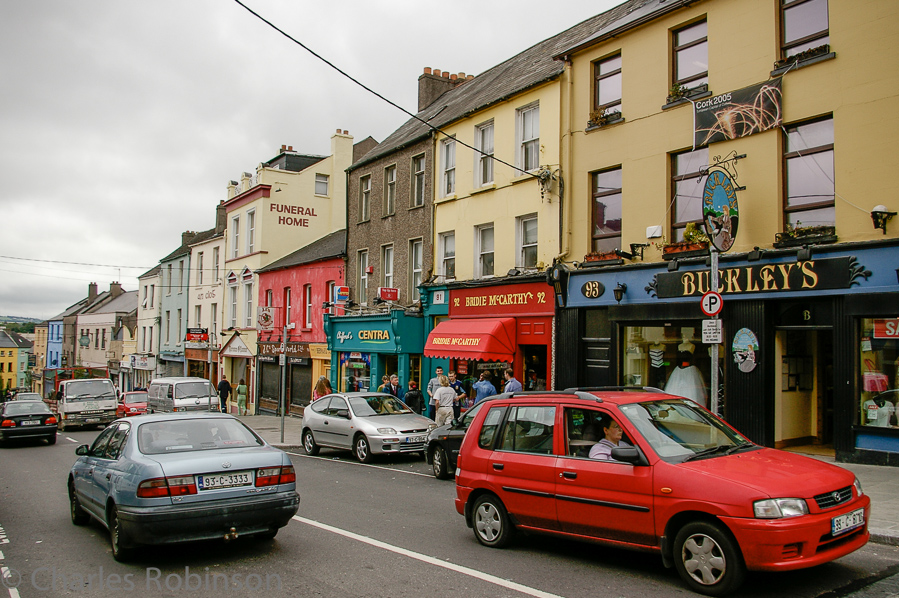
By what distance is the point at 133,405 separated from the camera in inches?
1155

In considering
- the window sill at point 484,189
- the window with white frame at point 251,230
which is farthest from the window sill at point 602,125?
the window with white frame at point 251,230

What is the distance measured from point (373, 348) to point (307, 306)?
721 centimetres

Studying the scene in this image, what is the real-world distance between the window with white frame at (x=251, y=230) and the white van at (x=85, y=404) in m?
11.3

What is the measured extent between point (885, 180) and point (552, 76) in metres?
8.88

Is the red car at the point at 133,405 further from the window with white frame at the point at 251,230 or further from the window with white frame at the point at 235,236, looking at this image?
the window with white frame at the point at 235,236

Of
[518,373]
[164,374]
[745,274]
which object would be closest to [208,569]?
[745,274]

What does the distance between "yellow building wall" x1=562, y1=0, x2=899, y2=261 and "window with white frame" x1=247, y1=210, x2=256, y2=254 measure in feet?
74.9

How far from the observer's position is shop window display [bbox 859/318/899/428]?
11.4m

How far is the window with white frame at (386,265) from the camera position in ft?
83.6

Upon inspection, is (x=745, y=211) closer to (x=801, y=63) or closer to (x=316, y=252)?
(x=801, y=63)

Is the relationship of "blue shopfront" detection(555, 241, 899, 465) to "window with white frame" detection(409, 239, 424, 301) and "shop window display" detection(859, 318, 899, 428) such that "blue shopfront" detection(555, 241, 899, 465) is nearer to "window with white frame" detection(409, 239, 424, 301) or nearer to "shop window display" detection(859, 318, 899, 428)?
"shop window display" detection(859, 318, 899, 428)

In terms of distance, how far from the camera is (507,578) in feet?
19.9

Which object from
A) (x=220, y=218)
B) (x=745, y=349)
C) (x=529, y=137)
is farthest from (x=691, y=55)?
(x=220, y=218)

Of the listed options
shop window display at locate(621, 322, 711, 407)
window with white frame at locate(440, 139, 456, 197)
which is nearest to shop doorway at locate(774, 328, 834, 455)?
shop window display at locate(621, 322, 711, 407)
